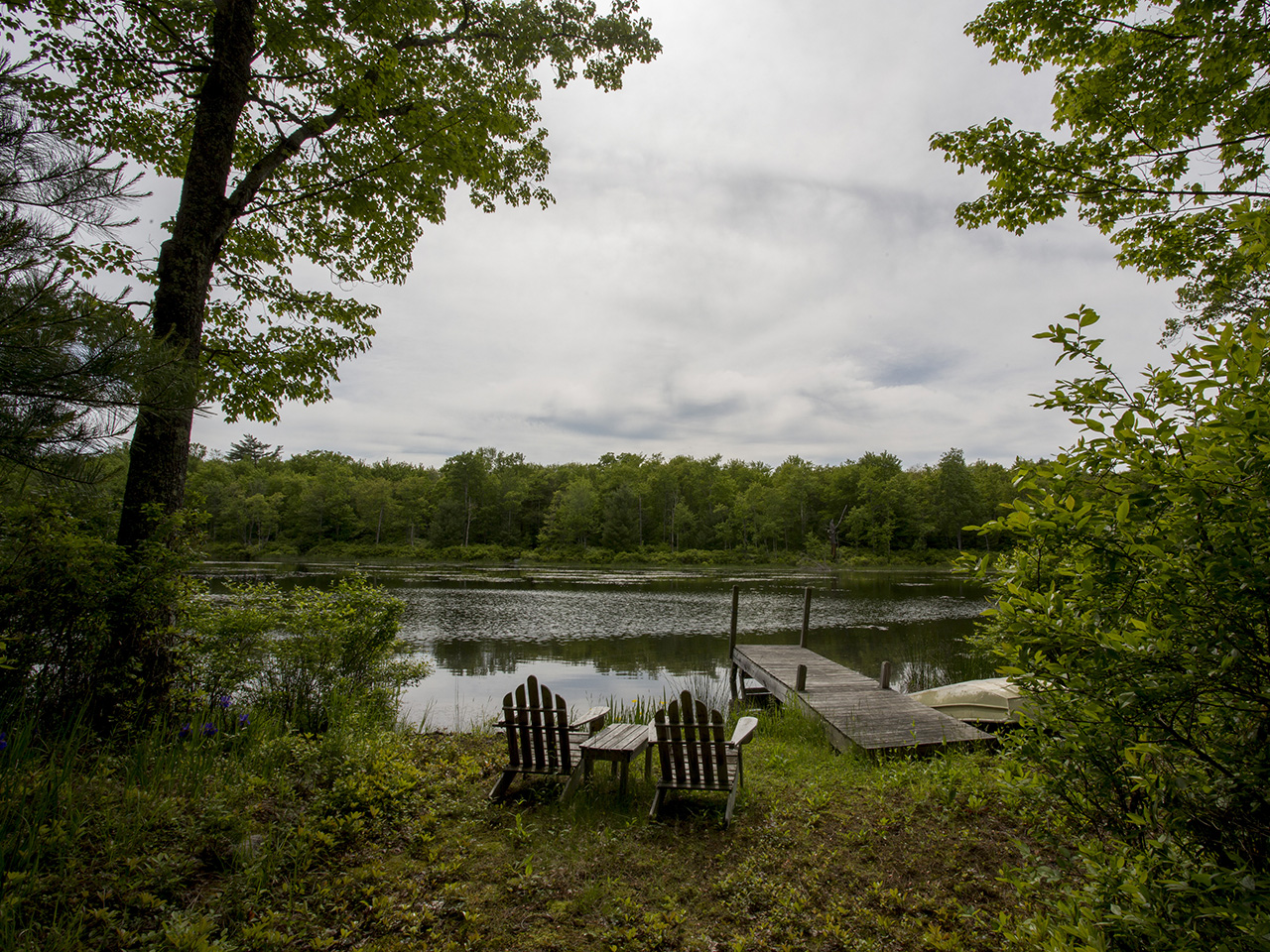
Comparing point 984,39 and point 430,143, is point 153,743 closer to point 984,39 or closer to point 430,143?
point 430,143

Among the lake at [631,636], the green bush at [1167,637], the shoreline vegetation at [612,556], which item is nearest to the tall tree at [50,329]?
the green bush at [1167,637]

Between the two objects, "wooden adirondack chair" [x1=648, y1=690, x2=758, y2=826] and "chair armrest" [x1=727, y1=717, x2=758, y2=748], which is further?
"chair armrest" [x1=727, y1=717, x2=758, y2=748]

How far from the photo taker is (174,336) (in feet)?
16.8

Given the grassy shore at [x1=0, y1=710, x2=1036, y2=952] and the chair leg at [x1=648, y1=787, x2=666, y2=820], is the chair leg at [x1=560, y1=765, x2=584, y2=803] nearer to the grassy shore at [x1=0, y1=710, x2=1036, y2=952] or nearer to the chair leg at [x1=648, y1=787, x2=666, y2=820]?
the grassy shore at [x1=0, y1=710, x2=1036, y2=952]

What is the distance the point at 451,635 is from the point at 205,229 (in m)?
14.9

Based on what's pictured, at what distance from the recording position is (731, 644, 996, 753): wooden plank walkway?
6.86 meters

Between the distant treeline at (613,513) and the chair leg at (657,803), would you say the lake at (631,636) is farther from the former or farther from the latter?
the distant treeline at (613,513)

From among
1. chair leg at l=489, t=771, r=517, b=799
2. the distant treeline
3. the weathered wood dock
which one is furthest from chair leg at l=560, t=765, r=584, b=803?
the distant treeline

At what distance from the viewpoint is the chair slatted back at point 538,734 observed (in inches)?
215

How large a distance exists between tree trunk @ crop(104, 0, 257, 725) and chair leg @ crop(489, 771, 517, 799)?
2.96m

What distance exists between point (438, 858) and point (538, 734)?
1.54 metres

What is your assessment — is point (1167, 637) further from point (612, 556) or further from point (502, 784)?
point (612, 556)

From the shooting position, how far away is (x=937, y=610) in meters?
25.3

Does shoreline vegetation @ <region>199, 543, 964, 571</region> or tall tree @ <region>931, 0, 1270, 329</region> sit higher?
tall tree @ <region>931, 0, 1270, 329</region>
